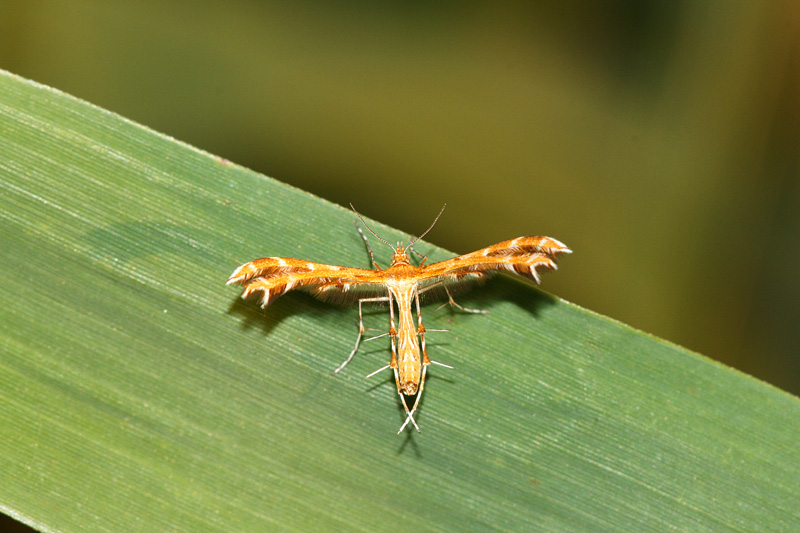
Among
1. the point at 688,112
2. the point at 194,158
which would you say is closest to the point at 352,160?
the point at 194,158

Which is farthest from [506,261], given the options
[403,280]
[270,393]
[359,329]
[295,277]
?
[270,393]

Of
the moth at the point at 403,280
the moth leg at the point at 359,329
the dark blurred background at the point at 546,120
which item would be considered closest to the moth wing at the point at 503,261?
the moth at the point at 403,280

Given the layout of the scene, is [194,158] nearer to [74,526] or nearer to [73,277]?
[73,277]

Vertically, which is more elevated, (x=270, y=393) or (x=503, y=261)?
(x=503, y=261)

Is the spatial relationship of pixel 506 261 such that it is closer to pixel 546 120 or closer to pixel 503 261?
pixel 503 261

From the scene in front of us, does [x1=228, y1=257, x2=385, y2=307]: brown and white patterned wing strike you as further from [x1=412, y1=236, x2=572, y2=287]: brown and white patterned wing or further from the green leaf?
[x1=412, y1=236, x2=572, y2=287]: brown and white patterned wing

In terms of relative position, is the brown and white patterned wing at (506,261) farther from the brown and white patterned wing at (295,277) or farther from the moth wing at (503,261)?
the brown and white patterned wing at (295,277)
